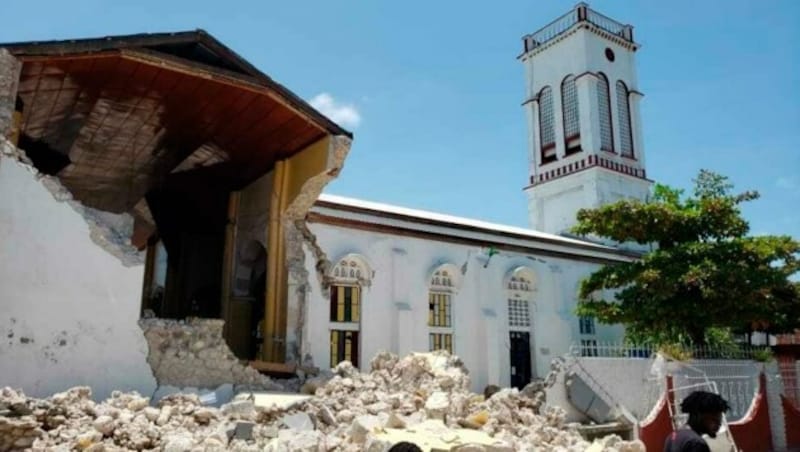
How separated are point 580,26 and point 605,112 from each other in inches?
180

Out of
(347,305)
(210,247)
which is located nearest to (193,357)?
(347,305)

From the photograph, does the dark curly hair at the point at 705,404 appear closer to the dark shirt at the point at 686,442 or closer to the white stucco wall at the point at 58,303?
the dark shirt at the point at 686,442

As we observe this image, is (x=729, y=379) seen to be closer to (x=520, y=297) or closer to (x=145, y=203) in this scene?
(x=520, y=297)

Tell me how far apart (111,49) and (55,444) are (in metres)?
7.21

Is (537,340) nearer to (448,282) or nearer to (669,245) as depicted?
(448,282)

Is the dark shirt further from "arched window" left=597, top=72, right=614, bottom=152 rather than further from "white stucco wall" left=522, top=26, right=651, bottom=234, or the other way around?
"arched window" left=597, top=72, right=614, bottom=152

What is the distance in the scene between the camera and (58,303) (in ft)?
38.8

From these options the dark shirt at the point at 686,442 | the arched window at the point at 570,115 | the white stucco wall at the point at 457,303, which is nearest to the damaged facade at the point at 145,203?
the white stucco wall at the point at 457,303

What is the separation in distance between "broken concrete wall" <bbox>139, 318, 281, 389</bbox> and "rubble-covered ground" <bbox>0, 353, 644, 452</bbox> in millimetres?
1306

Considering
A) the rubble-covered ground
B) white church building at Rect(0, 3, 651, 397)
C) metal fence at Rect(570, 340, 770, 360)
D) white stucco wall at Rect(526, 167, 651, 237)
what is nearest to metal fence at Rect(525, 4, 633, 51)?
white stucco wall at Rect(526, 167, 651, 237)

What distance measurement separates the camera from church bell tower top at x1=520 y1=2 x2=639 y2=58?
33.5m

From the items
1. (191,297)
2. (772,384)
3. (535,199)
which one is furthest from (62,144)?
(535,199)

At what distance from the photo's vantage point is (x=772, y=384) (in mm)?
16516

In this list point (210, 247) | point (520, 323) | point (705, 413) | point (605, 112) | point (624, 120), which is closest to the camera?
point (705, 413)
